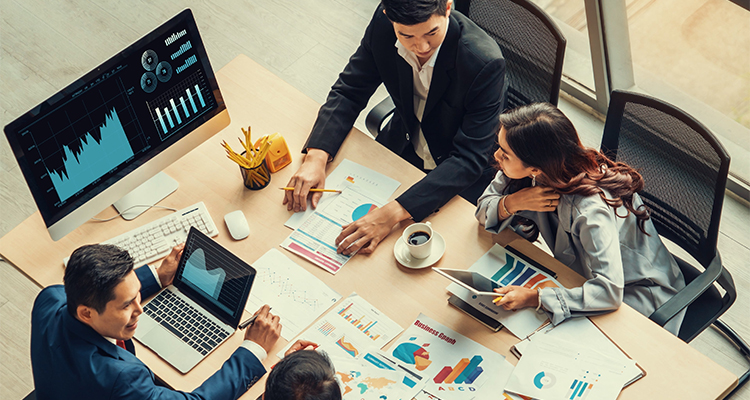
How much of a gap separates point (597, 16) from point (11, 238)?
103 inches

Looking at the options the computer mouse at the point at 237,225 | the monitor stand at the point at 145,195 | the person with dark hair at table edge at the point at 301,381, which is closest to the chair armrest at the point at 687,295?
the person with dark hair at table edge at the point at 301,381

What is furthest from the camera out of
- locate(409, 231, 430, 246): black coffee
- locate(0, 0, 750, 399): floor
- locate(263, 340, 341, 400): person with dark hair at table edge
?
locate(0, 0, 750, 399): floor

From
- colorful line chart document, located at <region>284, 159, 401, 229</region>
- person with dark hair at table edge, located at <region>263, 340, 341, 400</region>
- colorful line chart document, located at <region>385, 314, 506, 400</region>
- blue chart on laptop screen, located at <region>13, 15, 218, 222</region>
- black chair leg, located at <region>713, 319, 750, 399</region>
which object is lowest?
black chair leg, located at <region>713, 319, 750, 399</region>

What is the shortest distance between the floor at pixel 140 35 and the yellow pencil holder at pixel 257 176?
1350 mm

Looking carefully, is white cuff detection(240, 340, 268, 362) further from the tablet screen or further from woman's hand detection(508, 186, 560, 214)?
woman's hand detection(508, 186, 560, 214)

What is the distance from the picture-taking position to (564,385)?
1.74m

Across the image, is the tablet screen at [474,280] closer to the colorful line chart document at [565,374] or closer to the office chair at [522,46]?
the colorful line chart document at [565,374]

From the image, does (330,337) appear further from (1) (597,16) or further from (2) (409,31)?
(1) (597,16)

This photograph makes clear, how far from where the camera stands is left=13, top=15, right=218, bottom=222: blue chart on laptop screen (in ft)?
6.09

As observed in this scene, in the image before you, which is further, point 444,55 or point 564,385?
point 444,55

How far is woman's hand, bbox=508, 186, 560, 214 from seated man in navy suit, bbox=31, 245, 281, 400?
2.84 ft

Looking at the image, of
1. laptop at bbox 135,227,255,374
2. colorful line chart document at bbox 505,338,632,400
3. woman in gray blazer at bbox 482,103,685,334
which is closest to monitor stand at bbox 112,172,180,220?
laptop at bbox 135,227,255,374

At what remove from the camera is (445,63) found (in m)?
A: 2.23

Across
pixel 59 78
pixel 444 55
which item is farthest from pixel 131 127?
pixel 59 78
